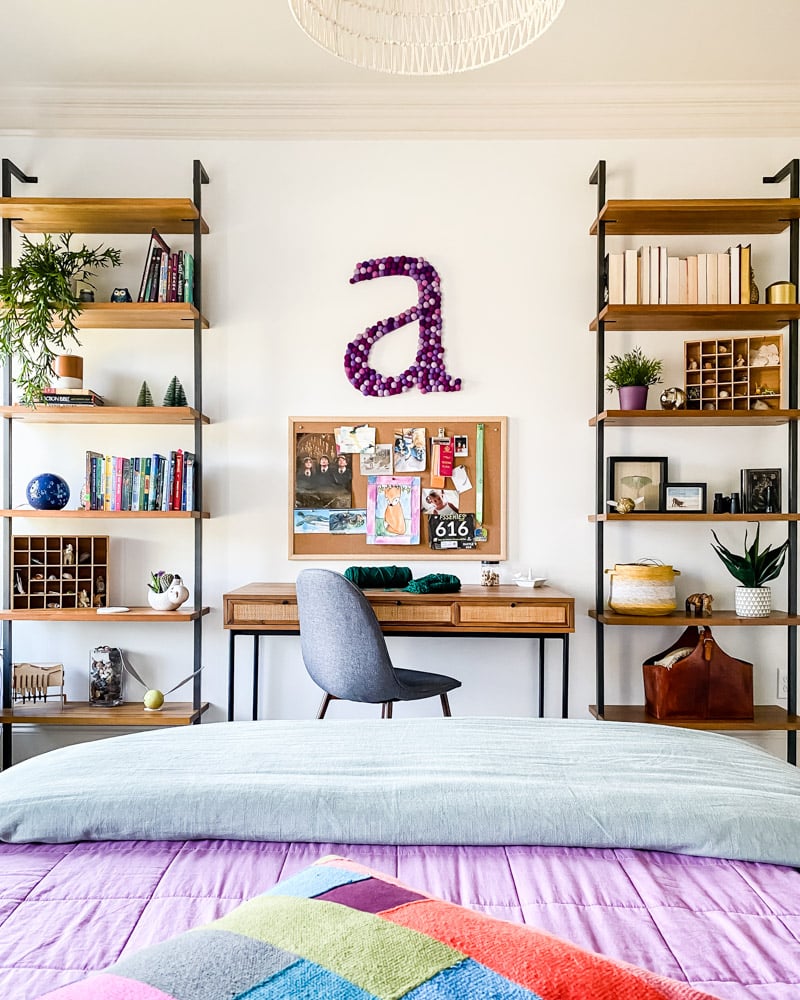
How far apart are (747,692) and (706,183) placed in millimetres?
2112

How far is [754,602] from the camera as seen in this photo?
3193 millimetres

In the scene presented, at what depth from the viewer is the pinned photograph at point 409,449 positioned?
3492 millimetres

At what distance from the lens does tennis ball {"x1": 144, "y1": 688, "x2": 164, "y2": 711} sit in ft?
10.4

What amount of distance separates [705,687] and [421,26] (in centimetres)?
258

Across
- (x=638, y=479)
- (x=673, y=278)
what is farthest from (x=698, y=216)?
(x=638, y=479)

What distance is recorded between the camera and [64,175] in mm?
3520

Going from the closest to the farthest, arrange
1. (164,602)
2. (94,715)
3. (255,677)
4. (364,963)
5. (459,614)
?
1. (364,963)
2. (459,614)
3. (94,715)
4. (164,602)
5. (255,677)

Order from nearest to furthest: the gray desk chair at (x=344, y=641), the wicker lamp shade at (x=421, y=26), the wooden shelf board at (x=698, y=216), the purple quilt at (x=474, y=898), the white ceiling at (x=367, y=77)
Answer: the purple quilt at (x=474, y=898), the wicker lamp shade at (x=421, y=26), the gray desk chair at (x=344, y=641), the white ceiling at (x=367, y=77), the wooden shelf board at (x=698, y=216)

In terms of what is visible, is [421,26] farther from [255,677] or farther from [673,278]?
[255,677]

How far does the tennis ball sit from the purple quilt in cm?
206

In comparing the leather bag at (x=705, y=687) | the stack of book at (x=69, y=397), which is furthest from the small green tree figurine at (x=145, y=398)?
the leather bag at (x=705, y=687)

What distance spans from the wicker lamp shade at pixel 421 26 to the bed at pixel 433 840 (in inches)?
61.2

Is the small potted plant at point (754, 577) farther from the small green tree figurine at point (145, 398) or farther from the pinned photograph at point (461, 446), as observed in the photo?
the small green tree figurine at point (145, 398)

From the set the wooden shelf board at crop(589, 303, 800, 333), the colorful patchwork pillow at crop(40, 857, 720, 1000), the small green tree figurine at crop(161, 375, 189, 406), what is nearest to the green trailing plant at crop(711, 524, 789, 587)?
the wooden shelf board at crop(589, 303, 800, 333)
